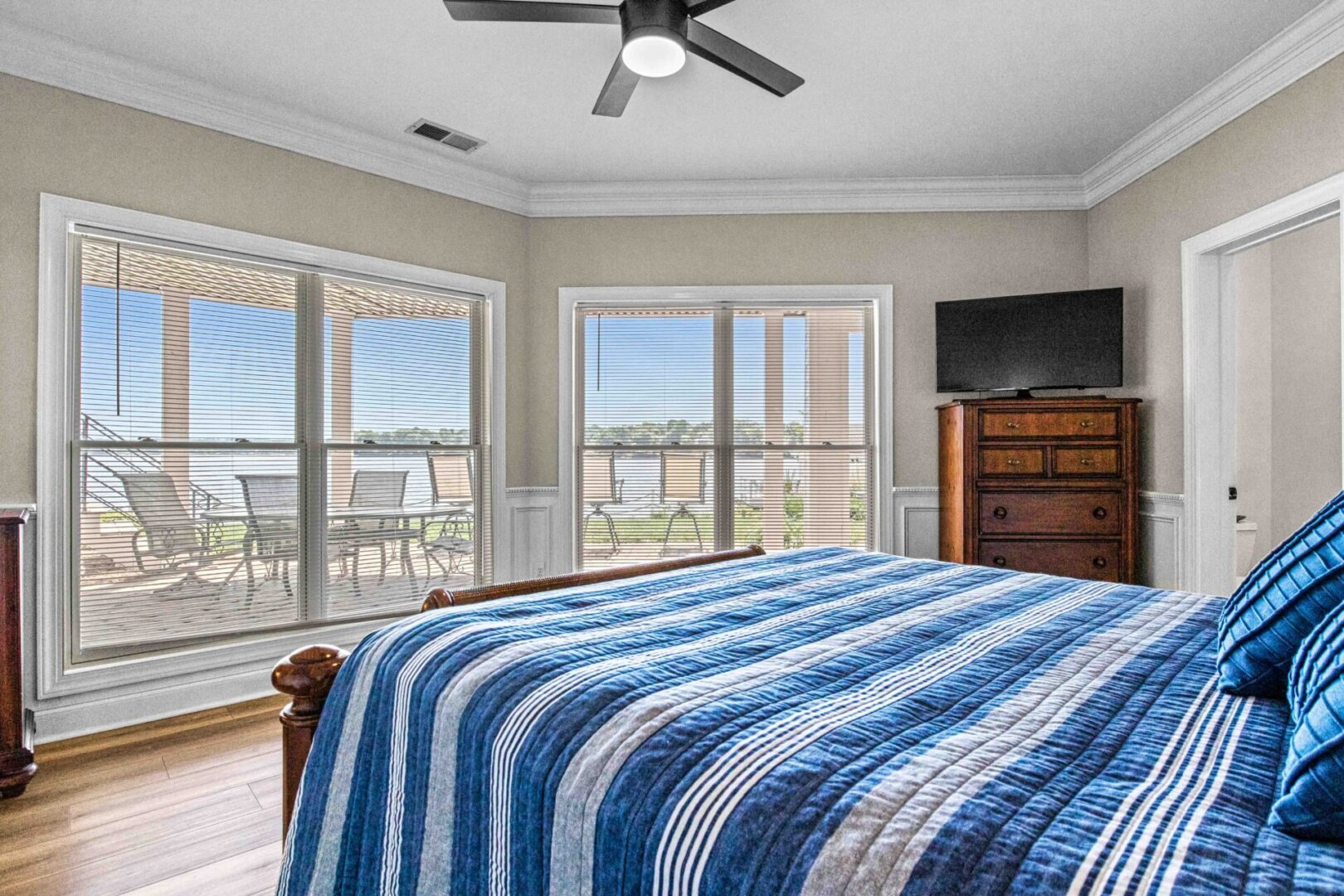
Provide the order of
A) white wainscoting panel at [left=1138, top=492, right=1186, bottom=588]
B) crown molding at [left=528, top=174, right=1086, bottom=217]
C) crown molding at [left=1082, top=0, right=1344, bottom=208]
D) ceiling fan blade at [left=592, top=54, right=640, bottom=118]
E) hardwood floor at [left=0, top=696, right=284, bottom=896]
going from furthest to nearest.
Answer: crown molding at [left=528, top=174, right=1086, bottom=217], white wainscoting panel at [left=1138, top=492, right=1186, bottom=588], crown molding at [left=1082, top=0, right=1344, bottom=208], ceiling fan blade at [left=592, top=54, right=640, bottom=118], hardwood floor at [left=0, top=696, right=284, bottom=896]

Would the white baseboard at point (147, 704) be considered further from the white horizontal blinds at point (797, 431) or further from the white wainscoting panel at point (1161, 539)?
the white wainscoting panel at point (1161, 539)

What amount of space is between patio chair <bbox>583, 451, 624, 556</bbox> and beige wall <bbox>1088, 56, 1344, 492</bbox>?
288cm

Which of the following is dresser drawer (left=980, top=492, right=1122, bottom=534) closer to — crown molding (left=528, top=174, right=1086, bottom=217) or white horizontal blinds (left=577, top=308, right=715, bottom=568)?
white horizontal blinds (left=577, top=308, right=715, bottom=568)

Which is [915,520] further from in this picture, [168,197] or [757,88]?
[168,197]

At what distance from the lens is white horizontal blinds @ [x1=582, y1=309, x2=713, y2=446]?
4297 millimetres

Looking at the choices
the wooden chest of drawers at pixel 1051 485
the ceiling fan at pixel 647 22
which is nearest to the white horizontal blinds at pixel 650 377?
the wooden chest of drawers at pixel 1051 485

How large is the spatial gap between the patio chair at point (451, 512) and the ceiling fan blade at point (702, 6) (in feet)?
8.58

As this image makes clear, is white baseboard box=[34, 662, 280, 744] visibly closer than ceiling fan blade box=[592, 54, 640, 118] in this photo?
No

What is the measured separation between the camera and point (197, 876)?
181cm

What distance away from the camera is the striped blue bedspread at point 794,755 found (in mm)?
618

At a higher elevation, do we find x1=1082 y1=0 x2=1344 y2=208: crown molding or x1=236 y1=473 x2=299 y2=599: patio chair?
x1=1082 y1=0 x2=1344 y2=208: crown molding

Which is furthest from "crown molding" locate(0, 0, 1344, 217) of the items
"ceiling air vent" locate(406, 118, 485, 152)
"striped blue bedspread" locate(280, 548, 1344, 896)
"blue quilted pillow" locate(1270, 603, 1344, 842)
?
"blue quilted pillow" locate(1270, 603, 1344, 842)

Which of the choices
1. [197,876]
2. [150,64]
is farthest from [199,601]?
[150,64]

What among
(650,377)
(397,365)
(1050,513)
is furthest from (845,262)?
(397,365)
